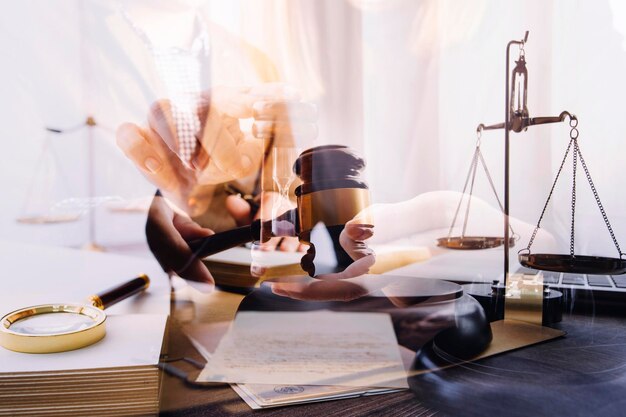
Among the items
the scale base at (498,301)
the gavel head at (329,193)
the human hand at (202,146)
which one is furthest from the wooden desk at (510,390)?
the human hand at (202,146)

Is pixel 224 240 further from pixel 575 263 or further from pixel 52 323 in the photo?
pixel 575 263

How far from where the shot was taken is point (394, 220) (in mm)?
500

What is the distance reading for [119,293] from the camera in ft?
1.94

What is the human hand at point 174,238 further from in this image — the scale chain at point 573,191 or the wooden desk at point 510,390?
the scale chain at point 573,191

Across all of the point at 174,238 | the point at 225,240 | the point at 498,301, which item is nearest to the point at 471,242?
the point at 498,301

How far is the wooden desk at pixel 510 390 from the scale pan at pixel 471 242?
0.31 feet

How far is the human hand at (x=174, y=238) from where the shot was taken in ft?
2.17

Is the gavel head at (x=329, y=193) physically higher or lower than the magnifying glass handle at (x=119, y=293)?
higher

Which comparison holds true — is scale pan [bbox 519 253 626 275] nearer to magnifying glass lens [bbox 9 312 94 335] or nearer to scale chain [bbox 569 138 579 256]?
scale chain [bbox 569 138 579 256]

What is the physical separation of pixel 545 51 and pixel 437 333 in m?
0.29

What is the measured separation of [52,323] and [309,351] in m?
0.24

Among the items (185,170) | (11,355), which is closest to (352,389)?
(11,355)

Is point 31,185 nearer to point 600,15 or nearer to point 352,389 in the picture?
point 352,389

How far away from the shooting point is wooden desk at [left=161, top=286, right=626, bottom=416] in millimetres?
343
